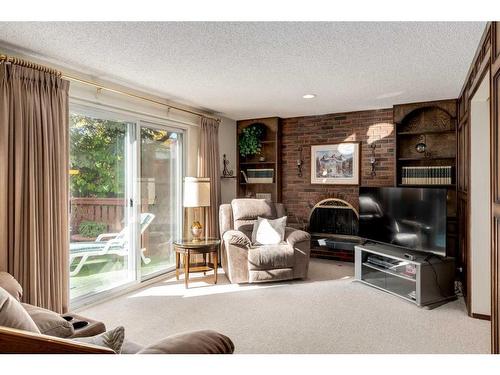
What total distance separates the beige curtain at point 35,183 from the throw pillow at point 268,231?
2.27 metres

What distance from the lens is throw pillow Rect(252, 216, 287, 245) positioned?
4.46 m

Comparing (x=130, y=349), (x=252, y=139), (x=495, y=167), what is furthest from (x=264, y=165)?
(x=130, y=349)

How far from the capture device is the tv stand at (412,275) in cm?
344

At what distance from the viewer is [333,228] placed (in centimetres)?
542

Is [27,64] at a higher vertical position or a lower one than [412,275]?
higher

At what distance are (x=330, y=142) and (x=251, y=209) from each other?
174cm

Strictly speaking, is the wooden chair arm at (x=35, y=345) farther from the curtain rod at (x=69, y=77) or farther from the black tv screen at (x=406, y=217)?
the black tv screen at (x=406, y=217)

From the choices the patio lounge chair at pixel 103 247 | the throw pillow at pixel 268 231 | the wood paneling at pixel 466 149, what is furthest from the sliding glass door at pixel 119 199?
the wood paneling at pixel 466 149

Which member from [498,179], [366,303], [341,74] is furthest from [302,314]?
[341,74]

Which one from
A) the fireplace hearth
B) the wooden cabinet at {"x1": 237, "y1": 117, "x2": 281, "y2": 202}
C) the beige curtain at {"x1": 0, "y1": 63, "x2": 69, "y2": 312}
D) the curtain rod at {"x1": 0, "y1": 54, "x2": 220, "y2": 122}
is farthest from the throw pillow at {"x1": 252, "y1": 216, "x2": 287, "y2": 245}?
the beige curtain at {"x1": 0, "y1": 63, "x2": 69, "y2": 312}

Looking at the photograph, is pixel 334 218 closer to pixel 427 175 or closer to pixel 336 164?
pixel 336 164

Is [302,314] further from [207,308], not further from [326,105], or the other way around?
[326,105]

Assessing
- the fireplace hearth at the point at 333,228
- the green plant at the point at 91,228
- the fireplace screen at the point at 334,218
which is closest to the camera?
the green plant at the point at 91,228

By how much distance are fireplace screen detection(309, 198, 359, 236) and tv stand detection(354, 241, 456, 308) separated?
1068mm
